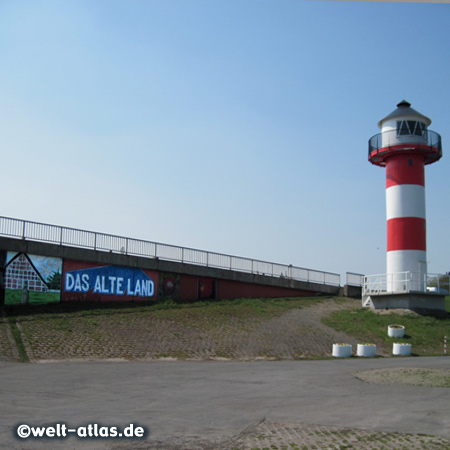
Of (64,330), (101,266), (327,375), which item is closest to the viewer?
(327,375)

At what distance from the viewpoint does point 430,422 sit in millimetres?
10102

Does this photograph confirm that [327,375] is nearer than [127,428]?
No

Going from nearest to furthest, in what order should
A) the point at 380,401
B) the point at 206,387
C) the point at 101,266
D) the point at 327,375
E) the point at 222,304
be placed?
the point at 380,401
the point at 206,387
the point at 327,375
the point at 101,266
the point at 222,304

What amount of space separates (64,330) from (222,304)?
13.8 metres

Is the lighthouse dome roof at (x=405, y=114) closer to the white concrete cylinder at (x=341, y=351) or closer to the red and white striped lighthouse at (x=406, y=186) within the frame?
the red and white striped lighthouse at (x=406, y=186)

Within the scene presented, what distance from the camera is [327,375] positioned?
16.8 m

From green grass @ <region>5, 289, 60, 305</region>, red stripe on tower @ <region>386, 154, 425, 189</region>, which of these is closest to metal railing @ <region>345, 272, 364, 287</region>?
red stripe on tower @ <region>386, 154, 425, 189</region>

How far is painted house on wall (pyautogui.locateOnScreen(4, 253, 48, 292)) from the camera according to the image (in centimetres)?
2761

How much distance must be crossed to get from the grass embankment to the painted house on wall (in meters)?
16.4

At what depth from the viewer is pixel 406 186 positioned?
3659cm

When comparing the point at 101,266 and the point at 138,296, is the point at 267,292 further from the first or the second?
the point at 101,266

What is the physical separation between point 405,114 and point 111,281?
22350mm

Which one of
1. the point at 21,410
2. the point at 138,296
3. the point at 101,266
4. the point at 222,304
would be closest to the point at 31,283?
the point at 101,266

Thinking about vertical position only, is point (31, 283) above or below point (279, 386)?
above
